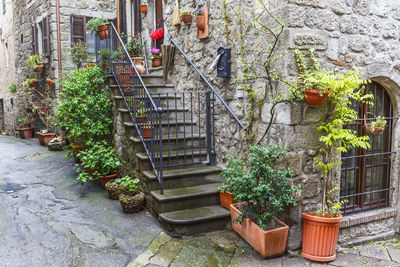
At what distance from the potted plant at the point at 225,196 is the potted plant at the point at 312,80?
1.30 meters

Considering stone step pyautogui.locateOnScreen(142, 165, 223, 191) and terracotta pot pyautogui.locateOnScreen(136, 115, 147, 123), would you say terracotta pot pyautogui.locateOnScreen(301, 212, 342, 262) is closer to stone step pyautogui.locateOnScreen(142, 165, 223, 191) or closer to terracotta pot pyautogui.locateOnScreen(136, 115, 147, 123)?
stone step pyautogui.locateOnScreen(142, 165, 223, 191)

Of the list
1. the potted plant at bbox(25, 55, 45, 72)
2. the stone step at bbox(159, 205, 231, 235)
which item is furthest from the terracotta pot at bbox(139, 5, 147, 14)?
the stone step at bbox(159, 205, 231, 235)

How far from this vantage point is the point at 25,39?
1034cm

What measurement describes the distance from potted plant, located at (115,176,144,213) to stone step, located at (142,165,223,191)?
0.22 m

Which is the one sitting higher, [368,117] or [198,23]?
[198,23]

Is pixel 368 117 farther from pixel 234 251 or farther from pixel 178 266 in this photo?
pixel 178 266

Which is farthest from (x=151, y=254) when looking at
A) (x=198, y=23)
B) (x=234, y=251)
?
(x=198, y=23)

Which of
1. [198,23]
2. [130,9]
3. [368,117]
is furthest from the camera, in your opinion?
[130,9]

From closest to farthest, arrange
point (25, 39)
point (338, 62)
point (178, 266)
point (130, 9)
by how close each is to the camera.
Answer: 1. point (178, 266)
2. point (338, 62)
3. point (130, 9)
4. point (25, 39)

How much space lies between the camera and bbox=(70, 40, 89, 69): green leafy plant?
27.2 ft

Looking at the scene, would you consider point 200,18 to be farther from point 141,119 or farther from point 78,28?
point 78,28

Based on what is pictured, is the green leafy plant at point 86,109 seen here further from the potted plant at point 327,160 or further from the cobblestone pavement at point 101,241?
the potted plant at point 327,160

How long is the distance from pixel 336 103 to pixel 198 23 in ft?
7.44

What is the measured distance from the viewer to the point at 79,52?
27.3ft
